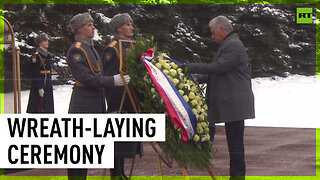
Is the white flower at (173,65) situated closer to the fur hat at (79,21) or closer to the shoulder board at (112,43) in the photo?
the shoulder board at (112,43)

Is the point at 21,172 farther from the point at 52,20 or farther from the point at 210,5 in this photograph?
the point at 210,5

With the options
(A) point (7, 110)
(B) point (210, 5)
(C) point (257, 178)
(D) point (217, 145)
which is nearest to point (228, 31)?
(B) point (210, 5)

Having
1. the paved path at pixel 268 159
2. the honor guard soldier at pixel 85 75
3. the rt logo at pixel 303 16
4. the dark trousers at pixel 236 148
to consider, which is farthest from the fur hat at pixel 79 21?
the rt logo at pixel 303 16

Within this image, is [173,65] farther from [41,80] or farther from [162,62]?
[41,80]

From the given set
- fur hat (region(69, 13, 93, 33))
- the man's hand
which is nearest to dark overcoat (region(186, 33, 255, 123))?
the man's hand

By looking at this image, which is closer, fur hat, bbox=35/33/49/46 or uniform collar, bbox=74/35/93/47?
uniform collar, bbox=74/35/93/47

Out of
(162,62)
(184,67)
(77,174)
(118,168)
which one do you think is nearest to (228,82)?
(184,67)

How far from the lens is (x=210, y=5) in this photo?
8.10 m

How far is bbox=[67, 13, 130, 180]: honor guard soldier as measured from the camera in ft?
23.6

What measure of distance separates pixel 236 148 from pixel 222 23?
1.42 m

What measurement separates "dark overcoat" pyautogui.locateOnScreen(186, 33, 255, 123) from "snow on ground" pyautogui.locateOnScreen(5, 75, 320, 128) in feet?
1.66

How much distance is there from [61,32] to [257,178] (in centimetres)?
294

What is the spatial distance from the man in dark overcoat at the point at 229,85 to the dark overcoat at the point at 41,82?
1.77 m

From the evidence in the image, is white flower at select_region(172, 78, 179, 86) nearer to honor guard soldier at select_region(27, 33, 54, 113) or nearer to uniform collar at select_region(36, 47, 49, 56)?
honor guard soldier at select_region(27, 33, 54, 113)
